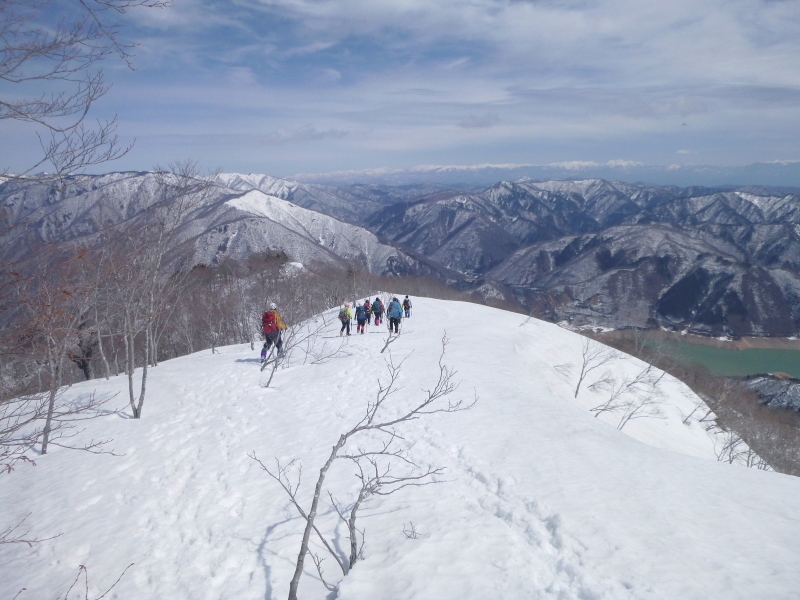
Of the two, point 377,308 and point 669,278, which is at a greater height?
point 377,308

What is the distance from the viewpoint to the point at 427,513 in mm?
6598

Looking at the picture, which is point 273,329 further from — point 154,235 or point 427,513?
point 427,513

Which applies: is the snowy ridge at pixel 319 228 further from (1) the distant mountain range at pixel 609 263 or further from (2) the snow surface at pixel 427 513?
(2) the snow surface at pixel 427 513

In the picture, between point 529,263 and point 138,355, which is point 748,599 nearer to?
point 138,355

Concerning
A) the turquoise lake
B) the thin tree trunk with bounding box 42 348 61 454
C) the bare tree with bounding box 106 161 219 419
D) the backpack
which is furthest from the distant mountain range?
the thin tree trunk with bounding box 42 348 61 454

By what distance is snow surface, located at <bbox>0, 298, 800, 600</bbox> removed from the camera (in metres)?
5.14

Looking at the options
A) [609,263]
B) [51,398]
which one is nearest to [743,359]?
[609,263]

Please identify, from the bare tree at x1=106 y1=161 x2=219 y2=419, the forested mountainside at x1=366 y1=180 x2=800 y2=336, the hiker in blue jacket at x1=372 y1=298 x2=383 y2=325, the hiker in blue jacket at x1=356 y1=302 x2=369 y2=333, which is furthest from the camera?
the forested mountainside at x1=366 y1=180 x2=800 y2=336

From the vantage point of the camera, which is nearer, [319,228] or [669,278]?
[669,278]

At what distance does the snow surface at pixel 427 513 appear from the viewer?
5.14 meters

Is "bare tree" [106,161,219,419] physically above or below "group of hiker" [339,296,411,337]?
above

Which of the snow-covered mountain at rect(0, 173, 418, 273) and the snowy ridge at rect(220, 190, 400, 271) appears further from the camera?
the snowy ridge at rect(220, 190, 400, 271)

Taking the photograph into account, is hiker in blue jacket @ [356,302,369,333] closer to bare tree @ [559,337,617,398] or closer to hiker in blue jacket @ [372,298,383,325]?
hiker in blue jacket @ [372,298,383,325]

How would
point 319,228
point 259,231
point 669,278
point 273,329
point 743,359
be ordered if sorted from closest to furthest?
point 273,329 → point 743,359 → point 259,231 → point 669,278 → point 319,228
